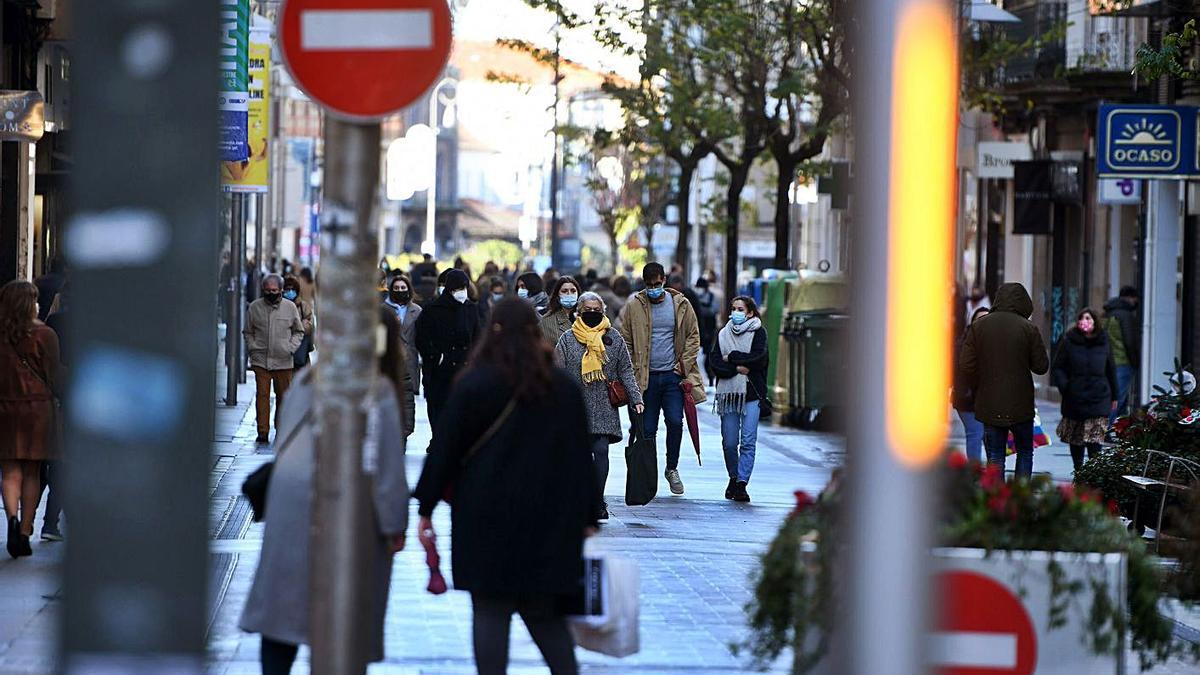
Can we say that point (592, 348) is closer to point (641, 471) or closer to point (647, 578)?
point (641, 471)

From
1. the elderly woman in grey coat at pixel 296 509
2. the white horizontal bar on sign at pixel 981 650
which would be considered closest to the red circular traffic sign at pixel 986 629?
the white horizontal bar on sign at pixel 981 650

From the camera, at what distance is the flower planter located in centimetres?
650

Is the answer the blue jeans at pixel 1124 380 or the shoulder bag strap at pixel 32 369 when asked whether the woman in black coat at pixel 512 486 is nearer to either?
the shoulder bag strap at pixel 32 369

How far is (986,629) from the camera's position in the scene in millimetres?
6555

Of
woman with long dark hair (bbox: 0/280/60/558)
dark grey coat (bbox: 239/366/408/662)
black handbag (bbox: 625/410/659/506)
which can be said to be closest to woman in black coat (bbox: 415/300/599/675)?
dark grey coat (bbox: 239/366/408/662)

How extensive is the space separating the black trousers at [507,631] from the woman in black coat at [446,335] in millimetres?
11928

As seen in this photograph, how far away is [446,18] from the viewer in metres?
5.58

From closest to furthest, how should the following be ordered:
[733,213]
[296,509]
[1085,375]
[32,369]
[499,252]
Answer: [296,509], [32,369], [1085,375], [733,213], [499,252]

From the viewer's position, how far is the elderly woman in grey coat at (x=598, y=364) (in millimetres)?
15367

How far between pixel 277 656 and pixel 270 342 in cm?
1457

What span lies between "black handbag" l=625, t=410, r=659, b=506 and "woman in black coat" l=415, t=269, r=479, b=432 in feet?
10.9

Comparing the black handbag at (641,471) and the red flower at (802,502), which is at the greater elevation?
the red flower at (802,502)

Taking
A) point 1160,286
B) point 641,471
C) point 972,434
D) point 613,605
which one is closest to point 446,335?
point 641,471

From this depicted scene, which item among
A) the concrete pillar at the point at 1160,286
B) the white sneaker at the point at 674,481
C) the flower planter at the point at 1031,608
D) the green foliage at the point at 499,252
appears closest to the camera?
the flower planter at the point at 1031,608
